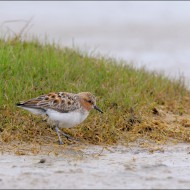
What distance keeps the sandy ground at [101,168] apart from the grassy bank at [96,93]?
486 mm

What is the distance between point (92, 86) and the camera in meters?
10.3

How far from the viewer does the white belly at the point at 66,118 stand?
8555mm

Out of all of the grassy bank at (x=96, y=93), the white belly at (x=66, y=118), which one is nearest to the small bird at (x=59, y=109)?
the white belly at (x=66, y=118)

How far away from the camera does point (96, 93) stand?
1018 cm

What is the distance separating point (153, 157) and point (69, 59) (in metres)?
3.65

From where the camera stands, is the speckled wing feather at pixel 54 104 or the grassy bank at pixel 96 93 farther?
the grassy bank at pixel 96 93

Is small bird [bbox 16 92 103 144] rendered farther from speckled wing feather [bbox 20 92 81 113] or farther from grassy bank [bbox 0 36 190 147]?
grassy bank [bbox 0 36 190 147]

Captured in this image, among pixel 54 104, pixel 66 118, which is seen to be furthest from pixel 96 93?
pixel 66 118

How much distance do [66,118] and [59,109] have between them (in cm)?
17

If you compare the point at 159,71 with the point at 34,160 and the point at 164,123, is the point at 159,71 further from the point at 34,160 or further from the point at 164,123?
the point at 34,160

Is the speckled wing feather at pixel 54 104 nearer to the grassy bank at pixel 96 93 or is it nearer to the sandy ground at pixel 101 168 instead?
the grassy bank at pixel 96 93

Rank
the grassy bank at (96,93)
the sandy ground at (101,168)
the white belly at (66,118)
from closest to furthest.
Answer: the sandy ground at (101,168)
the white belly at (66,118)
the grassy bank at (96,93)

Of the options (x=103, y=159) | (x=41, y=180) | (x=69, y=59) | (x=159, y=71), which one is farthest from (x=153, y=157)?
(x=159, y=71)

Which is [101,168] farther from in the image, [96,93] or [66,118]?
[96,93]
